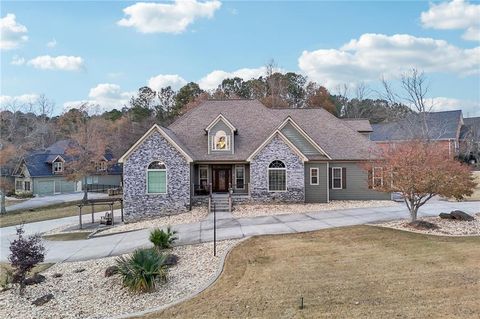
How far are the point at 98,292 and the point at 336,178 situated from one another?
19534 mm

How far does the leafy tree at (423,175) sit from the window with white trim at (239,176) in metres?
11.8

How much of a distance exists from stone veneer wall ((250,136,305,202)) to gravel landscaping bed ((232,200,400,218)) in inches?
27.7

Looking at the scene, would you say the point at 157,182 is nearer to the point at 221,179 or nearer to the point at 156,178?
the point at 156,178

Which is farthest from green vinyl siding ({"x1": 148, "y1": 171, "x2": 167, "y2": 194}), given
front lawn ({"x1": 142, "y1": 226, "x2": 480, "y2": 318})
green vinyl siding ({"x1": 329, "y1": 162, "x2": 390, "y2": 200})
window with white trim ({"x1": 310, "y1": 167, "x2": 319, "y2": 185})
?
green vinyl siding ({"x1": 329, "y1": 162, "x2": 390, "y2": 200})

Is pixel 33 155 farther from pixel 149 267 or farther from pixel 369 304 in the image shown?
pixel 369 304

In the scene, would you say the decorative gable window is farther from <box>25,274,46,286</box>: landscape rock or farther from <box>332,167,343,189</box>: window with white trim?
<box>25,274,46,286</box>: landscape rock

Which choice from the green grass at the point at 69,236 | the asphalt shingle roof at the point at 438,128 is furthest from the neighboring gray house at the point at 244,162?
the asphalt shingle roof at the point at 438,128

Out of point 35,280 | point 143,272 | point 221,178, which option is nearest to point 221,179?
point 221,178

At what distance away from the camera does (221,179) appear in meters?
28.2

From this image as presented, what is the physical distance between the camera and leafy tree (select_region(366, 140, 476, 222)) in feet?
52.8

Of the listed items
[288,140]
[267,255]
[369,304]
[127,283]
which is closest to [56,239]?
[127,283]

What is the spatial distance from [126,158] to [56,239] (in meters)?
6.40

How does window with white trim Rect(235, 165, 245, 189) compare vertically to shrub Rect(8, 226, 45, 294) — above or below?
above

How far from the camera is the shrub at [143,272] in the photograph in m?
11.0
